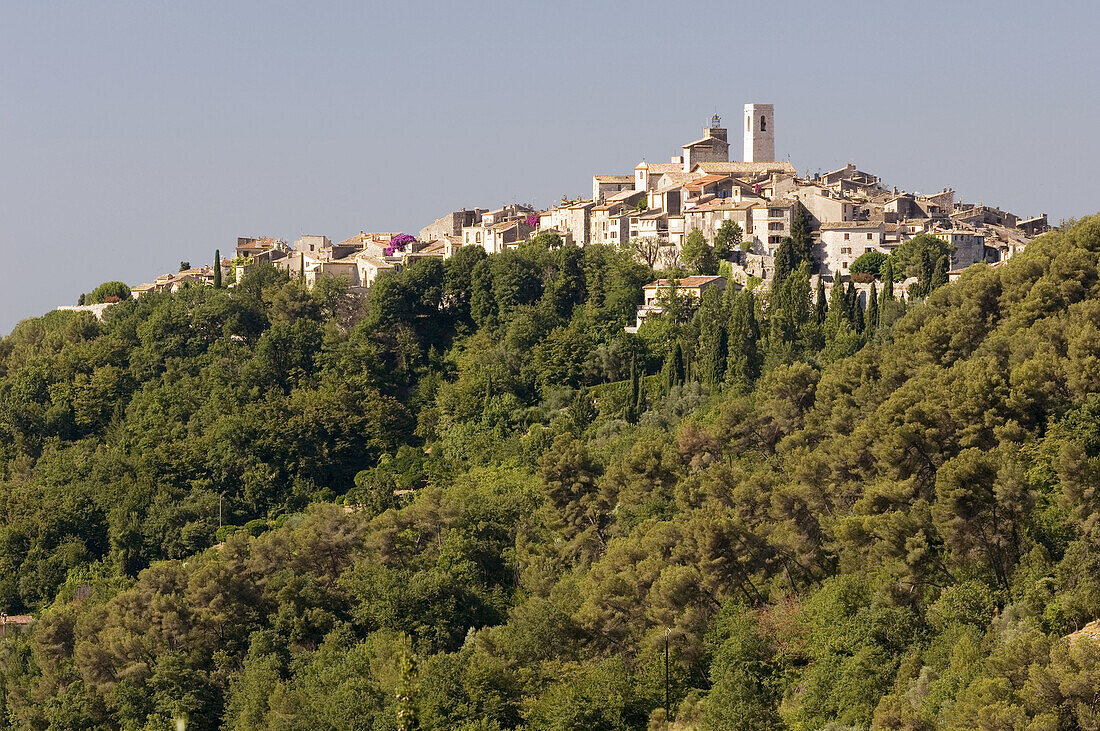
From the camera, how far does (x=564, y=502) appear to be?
156 ft

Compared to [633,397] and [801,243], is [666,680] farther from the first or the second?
[801,243]

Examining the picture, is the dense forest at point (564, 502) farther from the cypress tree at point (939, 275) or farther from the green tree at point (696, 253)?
the green tree at point (696, 253)

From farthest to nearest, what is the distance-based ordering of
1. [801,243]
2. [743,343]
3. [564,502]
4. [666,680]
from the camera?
[801,243] < [743,343] < [564,502] < [666,680]

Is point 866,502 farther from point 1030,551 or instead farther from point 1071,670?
point 1071,670

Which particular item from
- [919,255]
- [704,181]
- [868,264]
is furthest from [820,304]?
[704,181]

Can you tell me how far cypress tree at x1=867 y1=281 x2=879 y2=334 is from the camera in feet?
178

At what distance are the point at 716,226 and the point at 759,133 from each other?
15.2 m

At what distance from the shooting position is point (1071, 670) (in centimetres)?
2877

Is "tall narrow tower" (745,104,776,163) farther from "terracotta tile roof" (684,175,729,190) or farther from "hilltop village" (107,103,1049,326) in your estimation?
"terracotta tile roof" (684,175,729,190)

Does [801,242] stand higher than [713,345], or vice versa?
[801,242]

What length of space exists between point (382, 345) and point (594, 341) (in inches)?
346

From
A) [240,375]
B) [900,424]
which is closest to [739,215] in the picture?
[240,375]

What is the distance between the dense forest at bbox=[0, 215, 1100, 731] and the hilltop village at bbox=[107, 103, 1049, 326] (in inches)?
67.0

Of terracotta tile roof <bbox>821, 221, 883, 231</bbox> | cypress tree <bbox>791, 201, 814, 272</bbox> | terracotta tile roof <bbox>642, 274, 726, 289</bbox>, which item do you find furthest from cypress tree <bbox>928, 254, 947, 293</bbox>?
terracotta tile roof <bbox>642, 274, 726, 289</bbox>
